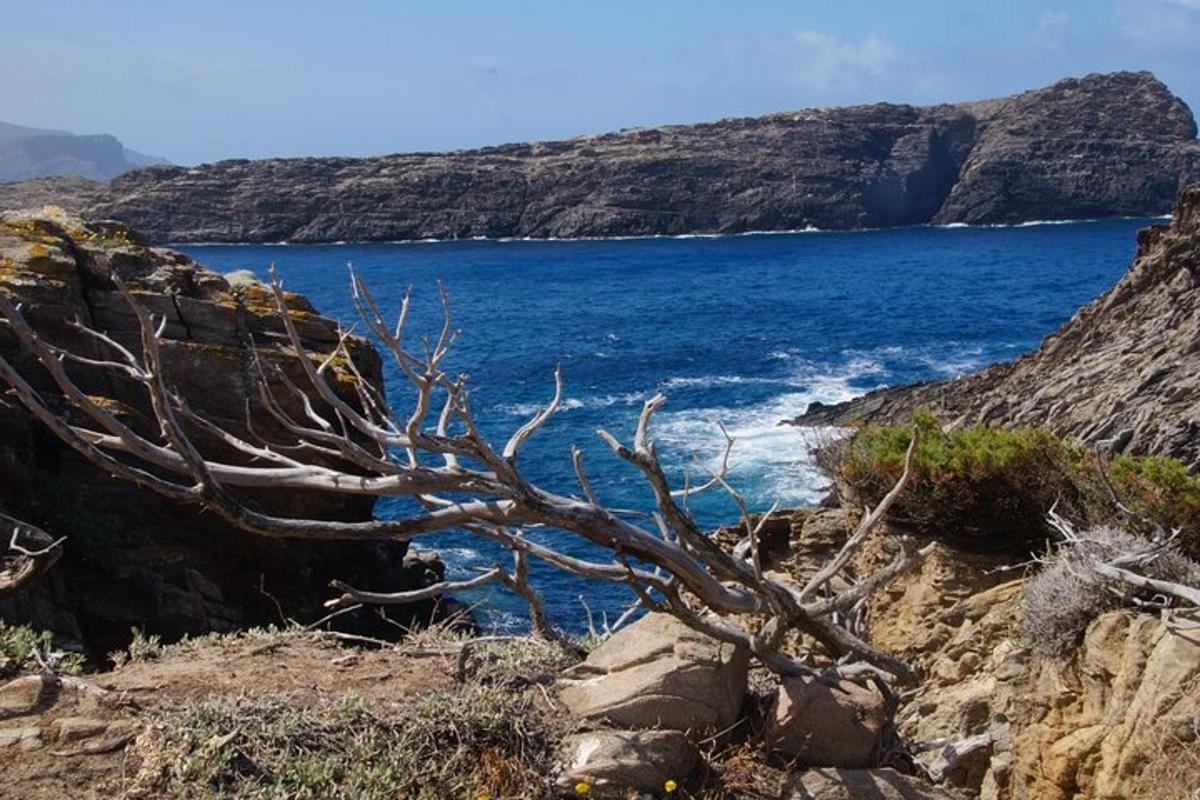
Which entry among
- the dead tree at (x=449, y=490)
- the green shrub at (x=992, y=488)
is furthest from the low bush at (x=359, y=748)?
the green shrub at (x=992, y=488)

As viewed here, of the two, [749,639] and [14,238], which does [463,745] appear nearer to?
[749,639]

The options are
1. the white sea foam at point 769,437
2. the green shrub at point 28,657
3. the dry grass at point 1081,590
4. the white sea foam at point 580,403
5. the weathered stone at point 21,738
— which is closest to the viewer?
the weathered stone at point 21,738

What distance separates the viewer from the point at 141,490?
20.0 m

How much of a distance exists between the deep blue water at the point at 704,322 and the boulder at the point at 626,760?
2.14m

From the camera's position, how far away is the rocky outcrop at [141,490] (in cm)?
1805

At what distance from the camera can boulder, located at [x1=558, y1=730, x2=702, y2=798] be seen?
284 inches

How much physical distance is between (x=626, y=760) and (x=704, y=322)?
6578 cm

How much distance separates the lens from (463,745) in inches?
288

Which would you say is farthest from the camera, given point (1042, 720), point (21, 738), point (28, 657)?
point (1042, 720)

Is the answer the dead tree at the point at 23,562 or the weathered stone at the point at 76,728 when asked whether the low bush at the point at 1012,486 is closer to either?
the dead tree at the point at 23,562

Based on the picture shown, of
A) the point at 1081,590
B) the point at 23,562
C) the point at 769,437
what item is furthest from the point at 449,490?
the point at 769,437

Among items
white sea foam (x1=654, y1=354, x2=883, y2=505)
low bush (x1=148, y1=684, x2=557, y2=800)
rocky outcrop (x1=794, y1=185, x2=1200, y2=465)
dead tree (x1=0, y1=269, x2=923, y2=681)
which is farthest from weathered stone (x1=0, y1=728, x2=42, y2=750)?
white sea foam (x1=654, y1=354, x2=883, y2=505)

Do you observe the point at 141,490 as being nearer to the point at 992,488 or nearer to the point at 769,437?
the point at 992,488

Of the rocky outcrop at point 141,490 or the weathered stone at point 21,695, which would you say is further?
the rocky outcrop at point 141,490
